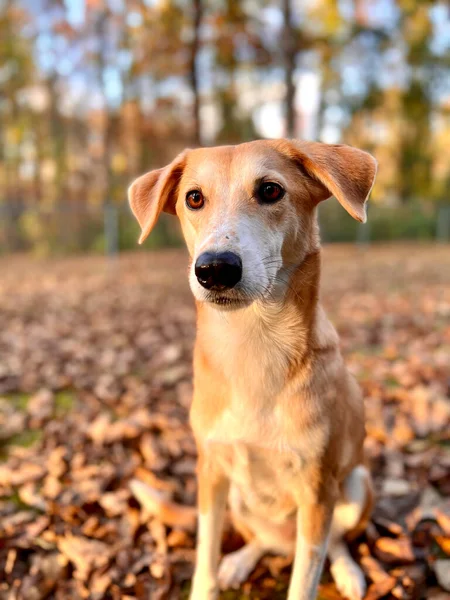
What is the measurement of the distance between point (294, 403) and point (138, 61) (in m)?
12.7

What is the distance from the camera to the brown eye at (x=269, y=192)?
1.85m

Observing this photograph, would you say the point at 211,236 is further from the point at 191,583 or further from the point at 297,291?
the point at 191,583

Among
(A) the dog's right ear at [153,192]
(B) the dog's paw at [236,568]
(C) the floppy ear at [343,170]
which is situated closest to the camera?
(C) the floppy ear at [343,170]

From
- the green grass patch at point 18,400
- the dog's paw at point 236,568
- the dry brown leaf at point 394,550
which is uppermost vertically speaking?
the green grass patch at point 18,400

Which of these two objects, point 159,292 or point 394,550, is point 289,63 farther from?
point 394,550

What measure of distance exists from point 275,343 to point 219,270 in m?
0.46

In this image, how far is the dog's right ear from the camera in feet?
6.54

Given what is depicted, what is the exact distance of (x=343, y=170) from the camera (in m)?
1.86

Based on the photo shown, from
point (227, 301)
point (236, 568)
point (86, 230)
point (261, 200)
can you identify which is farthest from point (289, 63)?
point (236, 568)

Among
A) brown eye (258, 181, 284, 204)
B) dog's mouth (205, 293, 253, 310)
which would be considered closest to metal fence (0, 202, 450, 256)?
brown eye (258, 181, 284, 204)

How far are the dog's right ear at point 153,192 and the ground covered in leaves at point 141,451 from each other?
146cm

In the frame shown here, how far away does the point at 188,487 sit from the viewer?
9.76 feet

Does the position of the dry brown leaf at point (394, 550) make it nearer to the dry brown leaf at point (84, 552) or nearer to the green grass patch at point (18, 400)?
→ the dry brown leaf at point (84, 552)

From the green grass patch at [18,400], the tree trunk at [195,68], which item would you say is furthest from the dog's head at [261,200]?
the tree trunk at [195,68]
